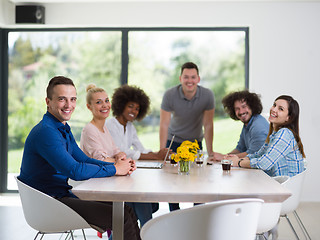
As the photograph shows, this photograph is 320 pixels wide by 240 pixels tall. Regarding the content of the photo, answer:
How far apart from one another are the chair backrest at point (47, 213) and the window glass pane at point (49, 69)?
4.05 meters

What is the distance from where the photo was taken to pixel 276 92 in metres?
6.43

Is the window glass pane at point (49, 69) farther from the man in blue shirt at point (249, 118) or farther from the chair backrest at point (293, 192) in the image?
the chair backrest at point (293, 192)

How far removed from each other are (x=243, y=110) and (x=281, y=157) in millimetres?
900

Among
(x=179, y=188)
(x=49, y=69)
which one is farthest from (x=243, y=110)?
(x=49, y=69)

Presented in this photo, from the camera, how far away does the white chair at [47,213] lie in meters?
2.79

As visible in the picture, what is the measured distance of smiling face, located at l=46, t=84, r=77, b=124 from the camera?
9.74 ft

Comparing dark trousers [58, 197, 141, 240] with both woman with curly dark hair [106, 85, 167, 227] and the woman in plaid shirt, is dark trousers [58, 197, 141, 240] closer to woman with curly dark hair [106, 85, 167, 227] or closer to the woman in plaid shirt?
the woman in plaid shirt

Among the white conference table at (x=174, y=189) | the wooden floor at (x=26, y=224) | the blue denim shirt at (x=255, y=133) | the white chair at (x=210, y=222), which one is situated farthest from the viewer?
the wooden floor at (x=26, y=224)

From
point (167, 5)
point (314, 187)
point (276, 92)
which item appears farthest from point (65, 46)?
point (314, 187)

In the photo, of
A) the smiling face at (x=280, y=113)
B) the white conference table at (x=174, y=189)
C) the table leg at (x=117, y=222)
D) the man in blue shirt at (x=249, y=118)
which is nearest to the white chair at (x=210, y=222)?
the white conference table at (x=174, y=189)

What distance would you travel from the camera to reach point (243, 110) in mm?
4219

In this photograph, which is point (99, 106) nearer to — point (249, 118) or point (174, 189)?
point (249, 118)

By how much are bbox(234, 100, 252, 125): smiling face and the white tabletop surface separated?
4.35 ft

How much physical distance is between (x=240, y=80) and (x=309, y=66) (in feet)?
3.12
